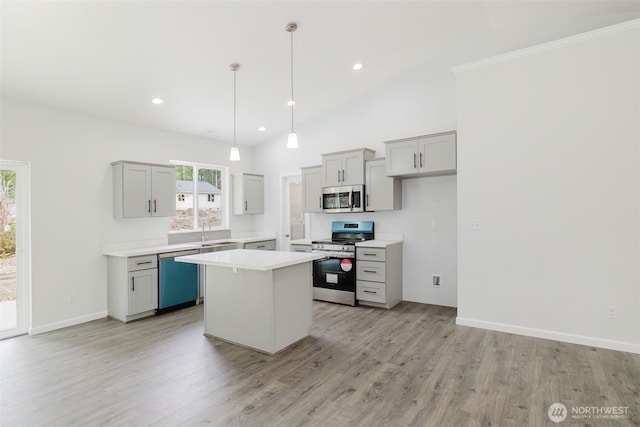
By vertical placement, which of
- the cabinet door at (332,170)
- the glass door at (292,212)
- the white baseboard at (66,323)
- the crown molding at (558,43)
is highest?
the crown molding at (558,43)

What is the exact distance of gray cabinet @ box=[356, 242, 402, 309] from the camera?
474 centimetres

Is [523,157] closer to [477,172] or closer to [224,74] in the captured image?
[477,172]

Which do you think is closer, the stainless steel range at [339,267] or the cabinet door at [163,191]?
the cabinet door at [163,191]

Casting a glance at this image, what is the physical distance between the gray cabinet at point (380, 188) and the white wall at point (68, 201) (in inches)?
136

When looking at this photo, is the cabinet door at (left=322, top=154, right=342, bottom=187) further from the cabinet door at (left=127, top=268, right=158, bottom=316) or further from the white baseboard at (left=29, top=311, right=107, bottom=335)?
the white baseboard at (left=29, top=311, right=107, bottom=335)

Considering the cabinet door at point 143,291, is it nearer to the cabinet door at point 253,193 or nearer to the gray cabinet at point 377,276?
the cabinet door at point 253,193

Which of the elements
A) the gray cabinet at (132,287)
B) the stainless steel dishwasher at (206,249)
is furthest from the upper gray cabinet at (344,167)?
the gray cabinet at (132,287)

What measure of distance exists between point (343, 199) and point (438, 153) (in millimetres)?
1636

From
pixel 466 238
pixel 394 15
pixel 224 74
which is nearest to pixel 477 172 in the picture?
pixel 466 238

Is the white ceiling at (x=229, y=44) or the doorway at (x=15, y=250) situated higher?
the white ceiling at (x=229, y=44)

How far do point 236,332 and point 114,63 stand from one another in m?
3.06

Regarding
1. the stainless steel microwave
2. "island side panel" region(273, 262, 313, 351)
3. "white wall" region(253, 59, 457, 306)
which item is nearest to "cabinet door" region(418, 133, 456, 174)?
"white wall" region(253, 59, 457, 306)

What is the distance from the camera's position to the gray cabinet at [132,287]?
14.2 feet

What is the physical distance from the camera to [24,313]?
396cm
